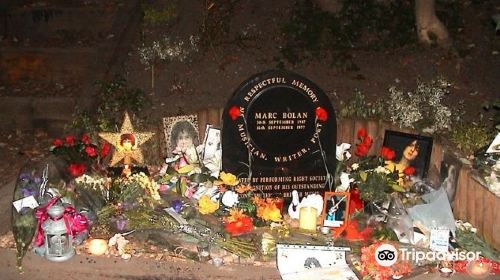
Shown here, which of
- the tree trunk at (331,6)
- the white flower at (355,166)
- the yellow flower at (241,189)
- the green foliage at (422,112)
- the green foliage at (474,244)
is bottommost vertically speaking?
the green foliage at (474,244)

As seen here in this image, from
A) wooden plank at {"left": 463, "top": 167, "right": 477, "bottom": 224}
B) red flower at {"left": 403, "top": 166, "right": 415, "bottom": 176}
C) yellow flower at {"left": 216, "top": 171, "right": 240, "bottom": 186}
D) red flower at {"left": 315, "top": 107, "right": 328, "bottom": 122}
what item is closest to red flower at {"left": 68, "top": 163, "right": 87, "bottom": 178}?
yellow flower at {"left": 216, "top": 171, "right": 240, "bottom": 186}

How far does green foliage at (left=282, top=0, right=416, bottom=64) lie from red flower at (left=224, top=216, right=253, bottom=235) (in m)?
3.78

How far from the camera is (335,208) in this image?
15.9 feet

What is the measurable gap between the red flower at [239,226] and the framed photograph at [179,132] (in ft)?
4.48

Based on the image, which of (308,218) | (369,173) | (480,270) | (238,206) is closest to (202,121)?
(238,206)

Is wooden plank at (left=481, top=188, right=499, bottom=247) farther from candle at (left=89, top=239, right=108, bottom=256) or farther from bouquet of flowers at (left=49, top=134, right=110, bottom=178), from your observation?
bouquet of flowers at (left=49, top=134, right=110, bottom=178)

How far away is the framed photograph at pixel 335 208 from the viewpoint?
4.84m

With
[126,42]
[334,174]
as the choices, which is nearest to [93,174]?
[334,174]

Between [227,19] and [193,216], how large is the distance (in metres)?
4.48

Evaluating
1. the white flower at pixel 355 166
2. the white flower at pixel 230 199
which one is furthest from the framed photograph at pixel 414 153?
the white flower at pixel 230 199

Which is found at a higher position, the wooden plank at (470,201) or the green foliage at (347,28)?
the green foliage at (347,28)

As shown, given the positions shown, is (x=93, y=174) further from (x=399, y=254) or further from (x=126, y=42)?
(x=126, y=42)

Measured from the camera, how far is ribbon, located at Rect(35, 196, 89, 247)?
434 centimetres

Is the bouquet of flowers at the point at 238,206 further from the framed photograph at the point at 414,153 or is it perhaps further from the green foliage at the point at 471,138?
the green foliage at the point at 471,138
